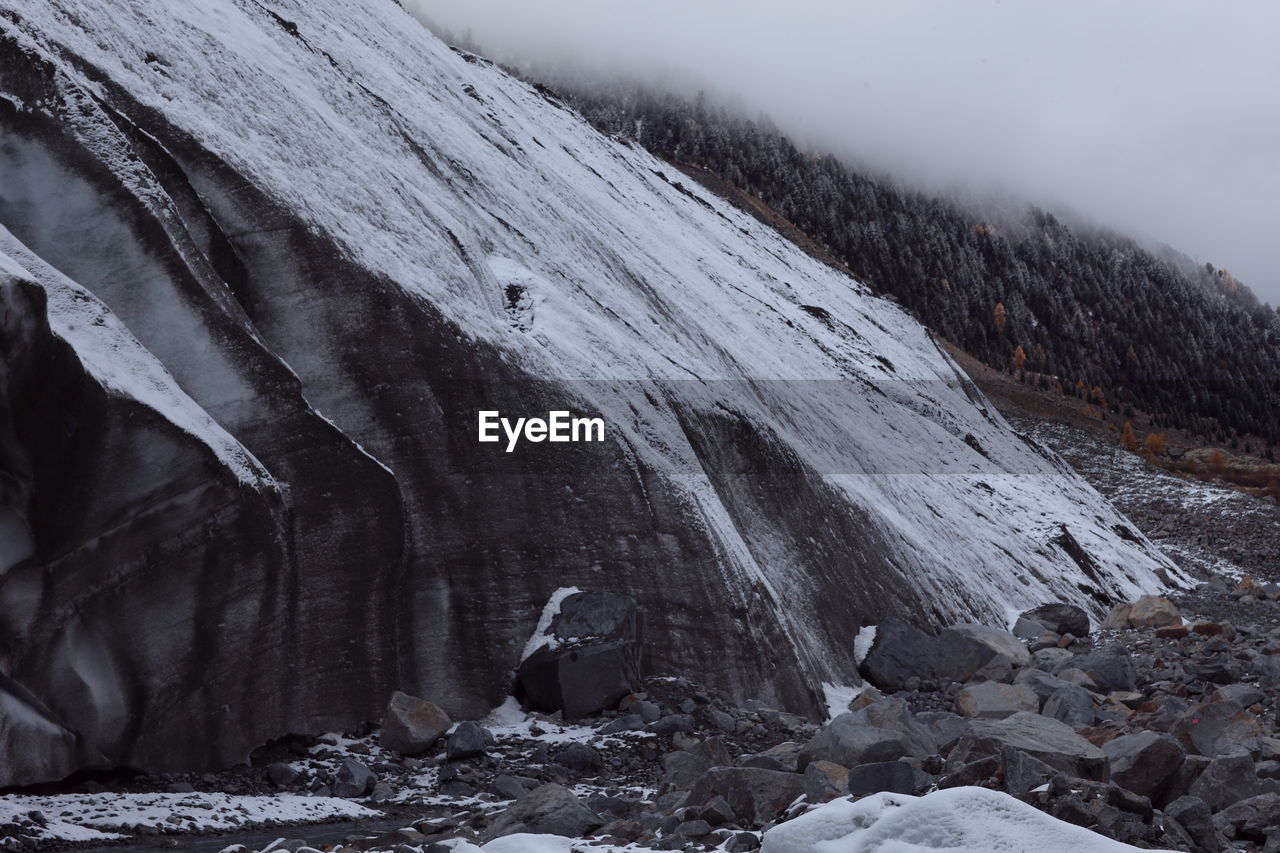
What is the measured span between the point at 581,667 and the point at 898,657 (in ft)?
21.8

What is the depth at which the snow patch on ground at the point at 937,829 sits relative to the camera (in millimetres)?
7207

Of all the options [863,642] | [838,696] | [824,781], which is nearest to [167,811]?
[824,781]

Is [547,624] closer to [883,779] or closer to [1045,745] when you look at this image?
[883,779]

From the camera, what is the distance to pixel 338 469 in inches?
556

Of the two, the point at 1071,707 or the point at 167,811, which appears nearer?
the point at 167,811

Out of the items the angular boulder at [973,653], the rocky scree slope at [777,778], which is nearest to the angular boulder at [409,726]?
the rocky scree slope at [777,778]

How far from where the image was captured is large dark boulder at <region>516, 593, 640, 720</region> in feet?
48.0

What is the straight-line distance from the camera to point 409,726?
42.7 ft

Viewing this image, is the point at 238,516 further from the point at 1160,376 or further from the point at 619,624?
the point at 1160,376

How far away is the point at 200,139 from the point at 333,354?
374 cm

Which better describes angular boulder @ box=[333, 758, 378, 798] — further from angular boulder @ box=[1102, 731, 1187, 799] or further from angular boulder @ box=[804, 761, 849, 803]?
angular boulder @ box=[1102, 731, 1187, 799]

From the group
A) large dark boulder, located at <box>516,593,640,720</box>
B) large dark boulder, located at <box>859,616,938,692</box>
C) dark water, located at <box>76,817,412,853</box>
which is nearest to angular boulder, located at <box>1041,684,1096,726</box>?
large dark boulder, located at <box>859,616,938,692</box>

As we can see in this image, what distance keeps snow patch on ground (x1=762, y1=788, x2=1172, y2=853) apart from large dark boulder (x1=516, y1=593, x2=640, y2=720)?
676 centimetres

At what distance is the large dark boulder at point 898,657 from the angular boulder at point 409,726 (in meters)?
8.05
